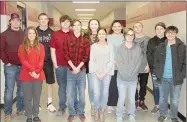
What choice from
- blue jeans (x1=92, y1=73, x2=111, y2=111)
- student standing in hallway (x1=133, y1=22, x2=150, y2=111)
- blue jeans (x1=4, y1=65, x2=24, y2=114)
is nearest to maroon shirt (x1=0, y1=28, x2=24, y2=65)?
blue jeans (x1=4, y1=65, x2=24, y2=114)

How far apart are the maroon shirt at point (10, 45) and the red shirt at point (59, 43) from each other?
1.67ft

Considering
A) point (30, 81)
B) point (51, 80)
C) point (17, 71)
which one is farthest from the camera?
point (51, 80)

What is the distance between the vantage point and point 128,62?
3994mm

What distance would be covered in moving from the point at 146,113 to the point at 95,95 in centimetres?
118

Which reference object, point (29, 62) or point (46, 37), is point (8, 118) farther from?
point (46, 37)

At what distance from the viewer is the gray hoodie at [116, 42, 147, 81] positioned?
398 cm

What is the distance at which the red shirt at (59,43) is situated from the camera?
421 cm

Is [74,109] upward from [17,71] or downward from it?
downward

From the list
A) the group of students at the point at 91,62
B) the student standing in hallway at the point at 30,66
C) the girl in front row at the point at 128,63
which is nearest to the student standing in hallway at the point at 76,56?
the group of students at the point at 91,62

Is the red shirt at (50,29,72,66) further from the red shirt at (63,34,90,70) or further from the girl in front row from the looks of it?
the girl in front row

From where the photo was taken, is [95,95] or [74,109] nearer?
[95,95]

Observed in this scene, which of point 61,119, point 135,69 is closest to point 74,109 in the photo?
point 61,119

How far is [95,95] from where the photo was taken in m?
4.06

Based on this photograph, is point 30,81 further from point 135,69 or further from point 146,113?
point 146,113
